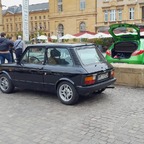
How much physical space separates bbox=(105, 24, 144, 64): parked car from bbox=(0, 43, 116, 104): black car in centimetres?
242

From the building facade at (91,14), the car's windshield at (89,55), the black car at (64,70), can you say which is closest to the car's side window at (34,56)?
the black car at (64,70)

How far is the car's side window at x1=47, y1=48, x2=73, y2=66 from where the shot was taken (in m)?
6.18

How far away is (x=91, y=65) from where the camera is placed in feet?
20.2

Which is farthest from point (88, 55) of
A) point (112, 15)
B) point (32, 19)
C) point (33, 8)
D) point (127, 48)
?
point (33, 8)

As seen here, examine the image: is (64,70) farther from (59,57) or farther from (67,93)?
(67,93)

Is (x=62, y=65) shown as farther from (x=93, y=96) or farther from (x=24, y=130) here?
(x=24, y=130)

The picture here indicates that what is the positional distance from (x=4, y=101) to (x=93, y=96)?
2.42 metres

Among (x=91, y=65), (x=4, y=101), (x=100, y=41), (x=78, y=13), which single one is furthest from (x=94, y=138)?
(x=78, y=13)

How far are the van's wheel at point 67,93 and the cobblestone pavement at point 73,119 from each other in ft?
0.51

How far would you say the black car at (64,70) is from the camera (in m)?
5.91

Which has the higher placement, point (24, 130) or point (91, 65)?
point (91, 65)

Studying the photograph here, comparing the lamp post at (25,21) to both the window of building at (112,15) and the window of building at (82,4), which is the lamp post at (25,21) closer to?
the window of building at (112,15)

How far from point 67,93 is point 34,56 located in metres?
1.52

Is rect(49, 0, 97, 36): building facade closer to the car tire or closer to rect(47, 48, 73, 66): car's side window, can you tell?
the car tire
